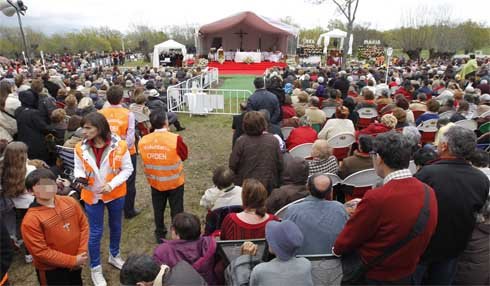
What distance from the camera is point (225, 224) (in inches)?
95.7

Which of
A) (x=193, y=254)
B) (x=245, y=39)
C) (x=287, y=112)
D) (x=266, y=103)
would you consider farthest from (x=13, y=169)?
(x=245, y=39)

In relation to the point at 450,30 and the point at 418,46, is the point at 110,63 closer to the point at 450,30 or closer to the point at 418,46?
the point at 418,46

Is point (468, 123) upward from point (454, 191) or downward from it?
downward

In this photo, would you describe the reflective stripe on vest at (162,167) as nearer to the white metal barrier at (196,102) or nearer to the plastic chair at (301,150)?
the plastic chair at (301,150)

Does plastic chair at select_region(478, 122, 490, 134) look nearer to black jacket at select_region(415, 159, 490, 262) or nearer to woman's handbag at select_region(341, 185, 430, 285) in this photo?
black jacket at select_region(415, 159, 490, 262)

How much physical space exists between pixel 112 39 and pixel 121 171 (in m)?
67.7

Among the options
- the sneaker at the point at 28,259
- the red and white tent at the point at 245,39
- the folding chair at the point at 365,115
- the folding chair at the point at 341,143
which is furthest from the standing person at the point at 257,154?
the red and white tent at the point at 245,39

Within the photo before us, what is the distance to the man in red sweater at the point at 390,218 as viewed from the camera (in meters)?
1.80

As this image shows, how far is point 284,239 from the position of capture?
5.97ft

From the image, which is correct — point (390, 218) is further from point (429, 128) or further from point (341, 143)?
point (429, 128)

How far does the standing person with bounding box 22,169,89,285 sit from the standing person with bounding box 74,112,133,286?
1.46ft

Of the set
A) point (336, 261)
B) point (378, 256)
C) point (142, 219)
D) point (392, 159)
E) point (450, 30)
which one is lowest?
point (142, 219)

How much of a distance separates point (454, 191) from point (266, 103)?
3.59 meters

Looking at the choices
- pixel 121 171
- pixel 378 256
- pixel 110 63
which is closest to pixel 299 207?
pixel 378 256
